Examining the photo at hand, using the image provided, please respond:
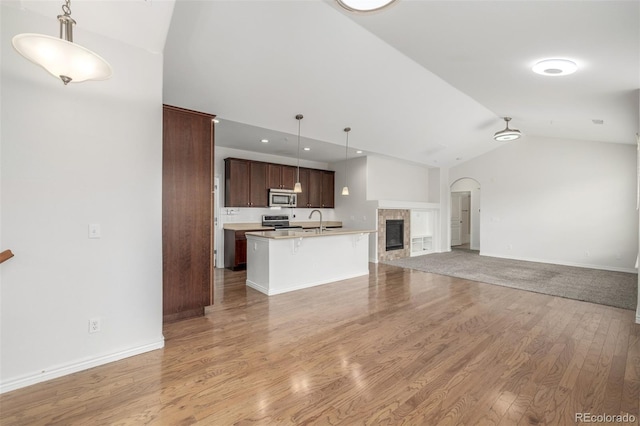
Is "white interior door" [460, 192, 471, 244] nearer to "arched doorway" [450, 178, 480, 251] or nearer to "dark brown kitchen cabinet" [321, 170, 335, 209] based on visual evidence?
"arched doorway" [450, 178, 480, 251]

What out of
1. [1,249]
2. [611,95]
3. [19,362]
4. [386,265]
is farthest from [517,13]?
[386,265]

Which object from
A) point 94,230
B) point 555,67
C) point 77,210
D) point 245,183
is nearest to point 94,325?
point 94,230

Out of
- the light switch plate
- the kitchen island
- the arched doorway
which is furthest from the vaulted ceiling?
the arched doorway

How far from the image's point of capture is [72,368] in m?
2.26

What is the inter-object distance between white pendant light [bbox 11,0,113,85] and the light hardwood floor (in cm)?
197

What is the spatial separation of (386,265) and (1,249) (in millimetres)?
6186

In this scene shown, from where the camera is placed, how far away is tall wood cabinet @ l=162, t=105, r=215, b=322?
127 inches

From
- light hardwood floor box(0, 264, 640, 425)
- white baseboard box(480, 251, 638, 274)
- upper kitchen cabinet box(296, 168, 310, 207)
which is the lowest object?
light hardwood floor box(0, 264, 640, 425)

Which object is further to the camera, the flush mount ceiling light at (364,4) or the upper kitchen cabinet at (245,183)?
the upper kitchen cabinet at (245,183)

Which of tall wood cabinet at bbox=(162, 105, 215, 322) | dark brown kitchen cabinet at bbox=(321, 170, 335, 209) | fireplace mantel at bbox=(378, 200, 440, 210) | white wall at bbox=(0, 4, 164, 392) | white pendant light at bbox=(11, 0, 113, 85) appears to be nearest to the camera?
white pendant light at bbox=(11, 0, 113, 85)

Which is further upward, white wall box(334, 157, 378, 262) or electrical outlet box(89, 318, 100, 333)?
white wall box(334, 157, 378, 262)

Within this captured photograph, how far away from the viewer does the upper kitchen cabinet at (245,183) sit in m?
6.23

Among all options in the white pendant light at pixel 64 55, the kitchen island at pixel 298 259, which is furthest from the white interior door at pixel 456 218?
the white pendant light at pixel 64 55

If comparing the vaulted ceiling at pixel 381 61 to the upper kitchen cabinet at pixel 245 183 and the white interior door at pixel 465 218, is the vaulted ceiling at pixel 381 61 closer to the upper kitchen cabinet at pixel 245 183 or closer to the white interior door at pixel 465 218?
the upper kitchen cabinet at pixel 245 183
